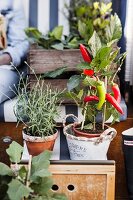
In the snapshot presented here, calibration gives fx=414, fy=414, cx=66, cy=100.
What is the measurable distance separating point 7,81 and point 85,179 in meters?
1.07

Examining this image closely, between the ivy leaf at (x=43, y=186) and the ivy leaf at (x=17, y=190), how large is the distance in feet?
0.30

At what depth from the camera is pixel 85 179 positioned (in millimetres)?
1741

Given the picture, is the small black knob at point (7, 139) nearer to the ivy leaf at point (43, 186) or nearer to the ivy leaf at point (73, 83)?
A: the ivy leaf at point (73, 83)

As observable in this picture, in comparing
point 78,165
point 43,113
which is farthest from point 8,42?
point 78,165

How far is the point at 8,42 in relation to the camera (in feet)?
10.2

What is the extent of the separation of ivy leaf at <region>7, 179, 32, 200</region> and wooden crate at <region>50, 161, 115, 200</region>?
13.0 inches

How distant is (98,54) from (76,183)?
55 centimetres

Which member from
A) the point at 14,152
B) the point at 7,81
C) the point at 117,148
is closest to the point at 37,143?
the point at 14,152

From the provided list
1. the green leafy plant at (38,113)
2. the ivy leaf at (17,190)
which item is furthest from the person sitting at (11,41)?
the ivy leaf at (17,190)

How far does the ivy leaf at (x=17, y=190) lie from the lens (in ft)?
4.51

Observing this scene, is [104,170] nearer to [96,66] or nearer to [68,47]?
[96,66]

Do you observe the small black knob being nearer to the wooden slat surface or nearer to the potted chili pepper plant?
the wooden slat surface

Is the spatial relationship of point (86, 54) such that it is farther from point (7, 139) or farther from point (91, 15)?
point (91, 15)

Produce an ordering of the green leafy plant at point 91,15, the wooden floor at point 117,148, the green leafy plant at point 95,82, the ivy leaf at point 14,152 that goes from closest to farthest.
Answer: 1. the ivy leaf at point 14,152
2. the green leafy plant at point 95,82
3. the wooden floor at point 117,148
4. the green leafy plant at point 91,15
